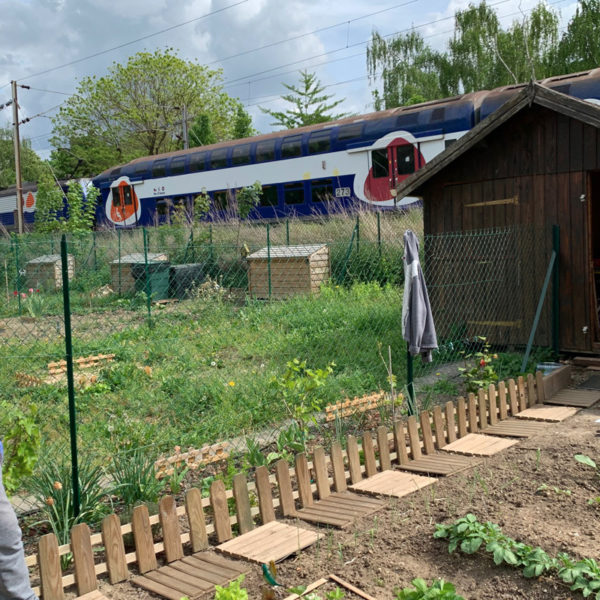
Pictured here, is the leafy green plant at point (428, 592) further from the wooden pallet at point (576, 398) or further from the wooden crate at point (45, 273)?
A: the wooden crate at point (45, 273)

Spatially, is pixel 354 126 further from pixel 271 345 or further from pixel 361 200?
pixel 271 345

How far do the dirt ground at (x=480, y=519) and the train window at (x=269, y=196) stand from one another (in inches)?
730

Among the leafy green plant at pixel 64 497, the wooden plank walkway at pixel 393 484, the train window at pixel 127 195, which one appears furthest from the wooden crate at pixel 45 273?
the wooden plank walkway at pixel 393 484

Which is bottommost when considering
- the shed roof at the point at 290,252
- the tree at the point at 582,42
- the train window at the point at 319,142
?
the shed roof at the point at 290,252

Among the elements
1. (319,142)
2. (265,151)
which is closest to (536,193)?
(319,142)

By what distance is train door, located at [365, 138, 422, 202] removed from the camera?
60.2ft

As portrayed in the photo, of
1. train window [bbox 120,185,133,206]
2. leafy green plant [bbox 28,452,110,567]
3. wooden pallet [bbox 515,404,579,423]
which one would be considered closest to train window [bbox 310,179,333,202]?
train window [bbox 120,185,133,206]

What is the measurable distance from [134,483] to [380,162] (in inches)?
641

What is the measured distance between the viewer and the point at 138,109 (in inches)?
1813

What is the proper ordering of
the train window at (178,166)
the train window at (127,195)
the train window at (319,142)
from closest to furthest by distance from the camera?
the train window at (319,142), the train window at (178,166), the train window at (127,195)

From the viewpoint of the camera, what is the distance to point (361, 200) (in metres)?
19.5

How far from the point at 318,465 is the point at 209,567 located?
1071 millimetres

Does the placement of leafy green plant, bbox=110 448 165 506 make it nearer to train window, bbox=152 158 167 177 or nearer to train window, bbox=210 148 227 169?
train window, bbox=210 148 227 169

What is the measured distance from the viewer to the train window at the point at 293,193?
21.6 metres
